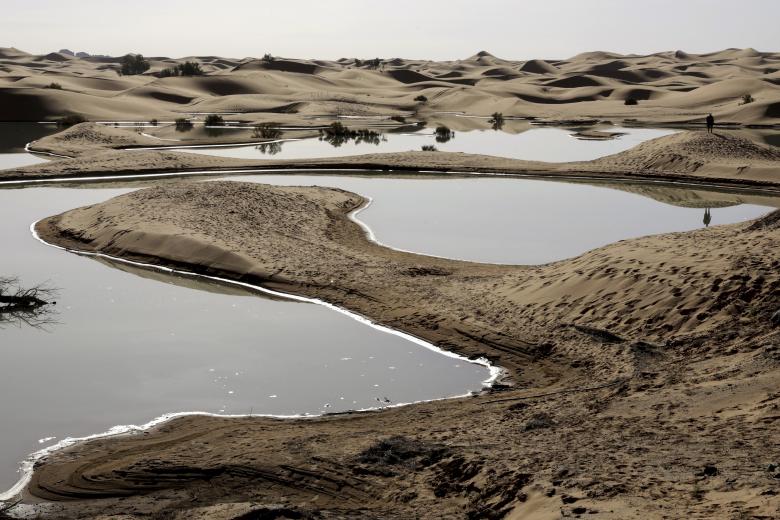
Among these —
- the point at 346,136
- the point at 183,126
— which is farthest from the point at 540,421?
the point at 183,126

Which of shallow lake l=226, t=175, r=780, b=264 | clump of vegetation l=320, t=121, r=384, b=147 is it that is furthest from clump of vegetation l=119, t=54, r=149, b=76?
shallow lake l=226, t=175, r=780, b=264

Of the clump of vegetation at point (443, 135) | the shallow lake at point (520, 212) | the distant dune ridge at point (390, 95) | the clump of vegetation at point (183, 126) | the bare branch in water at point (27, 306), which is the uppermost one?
the distant dune ridge at point (390, 95)

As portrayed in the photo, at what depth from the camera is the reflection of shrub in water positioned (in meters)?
40.5

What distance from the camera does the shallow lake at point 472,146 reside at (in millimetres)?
39625

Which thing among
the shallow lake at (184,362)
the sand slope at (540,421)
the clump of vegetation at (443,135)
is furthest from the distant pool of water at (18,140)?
the sand slope at (540,421)

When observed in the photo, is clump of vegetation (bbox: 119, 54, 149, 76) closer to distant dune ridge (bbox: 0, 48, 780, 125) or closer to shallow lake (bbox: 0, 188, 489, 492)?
distant dune ridge (bbox: 0, 48, 780, 125)

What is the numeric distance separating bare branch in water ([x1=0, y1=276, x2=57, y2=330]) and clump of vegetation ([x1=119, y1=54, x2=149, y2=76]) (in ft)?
382

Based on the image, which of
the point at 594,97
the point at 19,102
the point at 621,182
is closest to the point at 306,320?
the point at 621,182

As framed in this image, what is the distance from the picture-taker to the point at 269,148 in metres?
42.5

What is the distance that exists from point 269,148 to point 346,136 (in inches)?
290

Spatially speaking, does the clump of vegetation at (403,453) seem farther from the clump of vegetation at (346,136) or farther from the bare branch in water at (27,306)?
the clump of vegetation at (346,136)

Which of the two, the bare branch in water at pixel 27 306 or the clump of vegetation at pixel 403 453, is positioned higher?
the clump of vegetation at pixel 403 453

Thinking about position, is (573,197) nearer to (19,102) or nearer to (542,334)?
(542,334)

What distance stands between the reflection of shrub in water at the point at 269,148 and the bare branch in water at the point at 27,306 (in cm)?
2454
